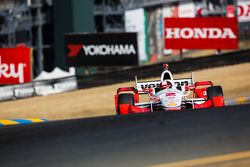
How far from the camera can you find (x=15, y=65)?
81.3 ft

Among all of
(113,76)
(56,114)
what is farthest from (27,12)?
(56,114)

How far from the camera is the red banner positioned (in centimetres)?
2460

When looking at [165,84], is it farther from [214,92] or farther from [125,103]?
[214,92]

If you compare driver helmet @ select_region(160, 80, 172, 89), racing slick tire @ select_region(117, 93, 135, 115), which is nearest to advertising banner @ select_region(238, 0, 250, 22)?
driver helmet @ select_region(160, 80, 172, 89)

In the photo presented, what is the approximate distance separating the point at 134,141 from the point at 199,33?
28.0 meters

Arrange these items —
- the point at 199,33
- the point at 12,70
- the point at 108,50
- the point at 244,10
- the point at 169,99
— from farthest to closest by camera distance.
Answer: the point at 244,10, the point at 199,33, the point at 108,50, the point at 12,70, the point at 169,99

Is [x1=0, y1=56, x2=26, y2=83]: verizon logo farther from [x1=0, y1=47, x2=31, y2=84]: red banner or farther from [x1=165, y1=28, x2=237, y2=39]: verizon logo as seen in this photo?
[x1=165, y1=28, x2=237, y2=39]: verizon logo

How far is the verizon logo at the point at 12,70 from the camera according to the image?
2456 cm

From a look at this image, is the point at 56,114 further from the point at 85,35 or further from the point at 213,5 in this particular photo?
the point at 213,5

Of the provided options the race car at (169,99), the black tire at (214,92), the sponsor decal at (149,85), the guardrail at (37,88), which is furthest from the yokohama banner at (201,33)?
the black tire at (214,92)

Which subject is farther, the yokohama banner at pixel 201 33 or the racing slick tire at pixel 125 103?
the yokohama banner at pixel 201 33

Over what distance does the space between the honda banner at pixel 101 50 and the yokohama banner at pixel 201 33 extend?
12.3 feet

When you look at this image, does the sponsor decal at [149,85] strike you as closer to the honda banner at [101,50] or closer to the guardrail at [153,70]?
the guardrail at [153,70]

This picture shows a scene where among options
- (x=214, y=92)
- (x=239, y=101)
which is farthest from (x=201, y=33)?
(x=214, y=92)
